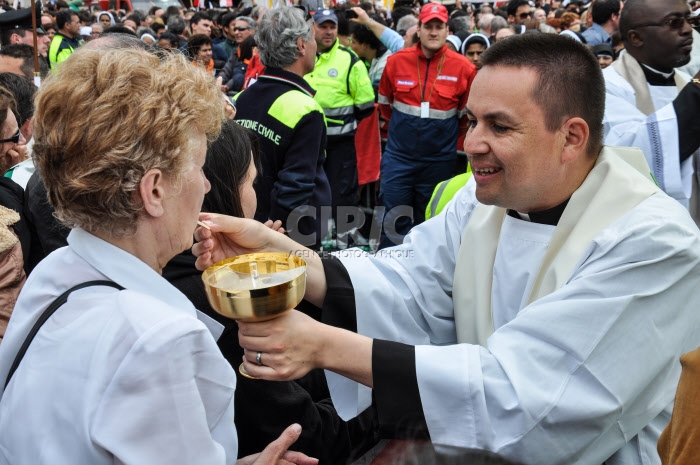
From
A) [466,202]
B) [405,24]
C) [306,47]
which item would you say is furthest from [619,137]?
[405,24]

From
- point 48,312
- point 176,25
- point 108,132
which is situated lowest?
point 176,25

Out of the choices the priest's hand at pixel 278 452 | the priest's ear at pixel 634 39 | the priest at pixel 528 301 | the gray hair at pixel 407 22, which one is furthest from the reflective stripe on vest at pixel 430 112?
the priest's hand at pixel 278 452

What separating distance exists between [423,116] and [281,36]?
2.45 meters

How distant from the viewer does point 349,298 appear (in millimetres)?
2523

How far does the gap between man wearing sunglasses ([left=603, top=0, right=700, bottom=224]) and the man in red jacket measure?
7.96ft

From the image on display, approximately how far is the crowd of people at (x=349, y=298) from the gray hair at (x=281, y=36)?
1724 millimetres

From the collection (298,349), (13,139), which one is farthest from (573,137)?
Answer: (13,139)

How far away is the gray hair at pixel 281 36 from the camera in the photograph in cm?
480

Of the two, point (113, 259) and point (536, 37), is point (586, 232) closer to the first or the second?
point (536, 37)

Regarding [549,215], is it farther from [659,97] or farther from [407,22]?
[407,22]

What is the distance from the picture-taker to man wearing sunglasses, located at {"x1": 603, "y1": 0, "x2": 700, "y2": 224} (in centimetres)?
389

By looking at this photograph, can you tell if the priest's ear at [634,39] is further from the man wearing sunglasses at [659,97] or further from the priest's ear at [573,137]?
the priest's ear at [573,137]

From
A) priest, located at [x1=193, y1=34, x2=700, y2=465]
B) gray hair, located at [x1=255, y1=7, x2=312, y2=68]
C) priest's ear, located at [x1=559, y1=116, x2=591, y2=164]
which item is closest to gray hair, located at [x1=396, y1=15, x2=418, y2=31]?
gray hair, located at [x1=255, y1=7, x2=312, y2=68]

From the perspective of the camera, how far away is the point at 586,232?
2182mm
